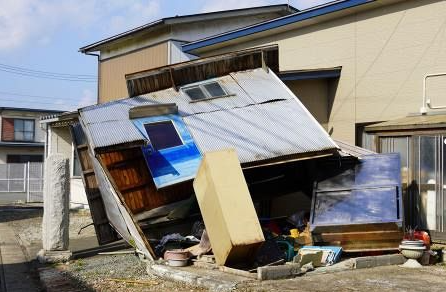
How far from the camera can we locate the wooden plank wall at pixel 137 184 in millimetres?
11172

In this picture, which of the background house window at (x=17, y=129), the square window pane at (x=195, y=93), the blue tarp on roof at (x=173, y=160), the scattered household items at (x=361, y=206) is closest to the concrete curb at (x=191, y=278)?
the blue tarp on roof at (x=173, y=160)

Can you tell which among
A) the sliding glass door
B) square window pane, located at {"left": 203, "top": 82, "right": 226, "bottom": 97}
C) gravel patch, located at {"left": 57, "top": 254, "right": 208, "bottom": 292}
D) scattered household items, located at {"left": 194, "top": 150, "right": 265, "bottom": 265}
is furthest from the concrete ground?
square window pane, located at {"left": 203, "top": 82, "right": 226, "bottom": 97}

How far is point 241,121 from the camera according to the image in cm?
1081

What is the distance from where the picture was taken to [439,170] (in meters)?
10.2

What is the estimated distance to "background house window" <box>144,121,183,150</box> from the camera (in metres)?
10.2

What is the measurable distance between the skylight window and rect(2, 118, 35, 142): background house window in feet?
102

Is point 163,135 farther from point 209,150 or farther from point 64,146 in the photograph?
point 64,146

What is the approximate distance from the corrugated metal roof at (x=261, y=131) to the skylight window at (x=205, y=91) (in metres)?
0.93

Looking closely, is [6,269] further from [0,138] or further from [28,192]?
[0,138]

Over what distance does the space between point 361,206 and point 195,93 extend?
4558 millimetres

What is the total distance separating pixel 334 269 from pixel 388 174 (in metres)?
2.24

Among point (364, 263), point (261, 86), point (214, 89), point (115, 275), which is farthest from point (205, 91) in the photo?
point (364, 263)

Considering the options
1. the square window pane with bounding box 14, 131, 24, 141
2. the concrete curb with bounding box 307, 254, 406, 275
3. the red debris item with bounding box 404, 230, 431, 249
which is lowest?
the concrete curb with bounding box 307, 254, 406, 275

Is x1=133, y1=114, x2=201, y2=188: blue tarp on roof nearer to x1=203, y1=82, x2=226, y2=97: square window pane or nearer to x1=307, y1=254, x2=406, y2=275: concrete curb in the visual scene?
x1=203, y1=82, x2=226, y2=97: square window pane
